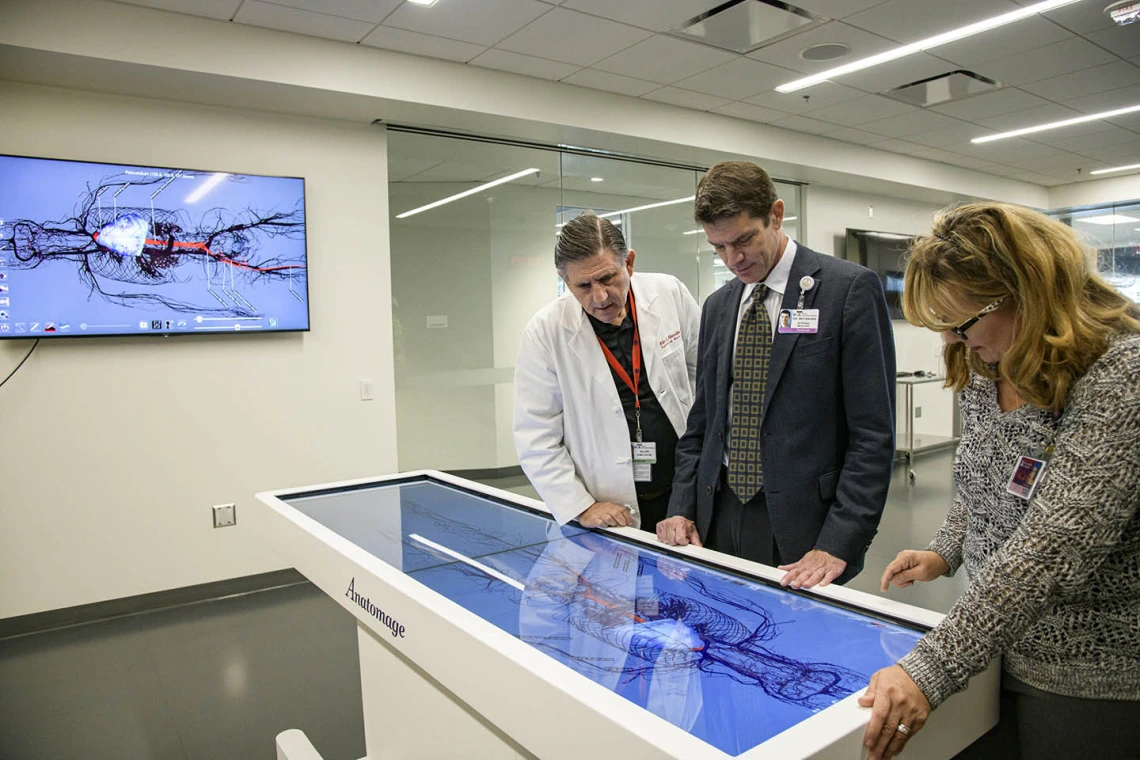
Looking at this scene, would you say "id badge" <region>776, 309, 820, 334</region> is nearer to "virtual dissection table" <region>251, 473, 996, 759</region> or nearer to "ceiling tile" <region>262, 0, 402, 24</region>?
"virtual dissection table" <region>251, 473, 996, 759</region>

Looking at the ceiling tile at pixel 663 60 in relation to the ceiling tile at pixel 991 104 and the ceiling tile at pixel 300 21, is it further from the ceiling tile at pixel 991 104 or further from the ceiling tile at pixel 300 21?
the ceiling tile at pixel 991 104

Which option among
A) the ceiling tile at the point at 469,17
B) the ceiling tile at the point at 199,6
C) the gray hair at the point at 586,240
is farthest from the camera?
the ceiling tile at the point at 469,17

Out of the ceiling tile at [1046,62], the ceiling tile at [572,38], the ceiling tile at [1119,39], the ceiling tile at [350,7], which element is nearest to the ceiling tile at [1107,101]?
the ceiling tile at [1046,62]

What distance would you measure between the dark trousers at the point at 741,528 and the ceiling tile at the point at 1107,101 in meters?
5.76

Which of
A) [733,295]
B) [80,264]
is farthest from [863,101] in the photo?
[80,264]

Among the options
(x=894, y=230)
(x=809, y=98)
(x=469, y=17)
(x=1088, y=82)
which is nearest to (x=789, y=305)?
(x=469, y=17)

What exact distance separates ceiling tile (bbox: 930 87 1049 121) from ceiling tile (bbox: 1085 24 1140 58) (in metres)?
0.75

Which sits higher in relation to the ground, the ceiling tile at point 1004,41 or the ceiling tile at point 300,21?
the ceiling tile at point 1004,41

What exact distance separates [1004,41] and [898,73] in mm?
644

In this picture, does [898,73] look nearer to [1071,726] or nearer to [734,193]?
[734,193]

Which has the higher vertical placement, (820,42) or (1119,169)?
(1119,169)

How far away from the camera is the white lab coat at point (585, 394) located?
2166 millimetres

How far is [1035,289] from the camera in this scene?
1006mm

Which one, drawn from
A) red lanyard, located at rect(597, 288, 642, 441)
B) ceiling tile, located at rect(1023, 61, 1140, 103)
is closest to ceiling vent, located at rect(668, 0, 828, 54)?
ceiling tile, located at rect(1023, 61, 1140, 103)
